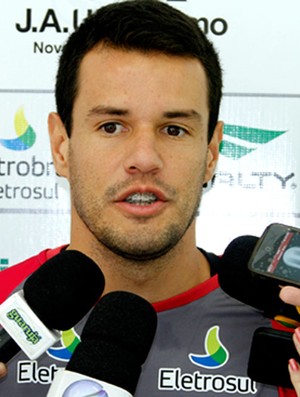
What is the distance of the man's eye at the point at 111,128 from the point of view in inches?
45.7

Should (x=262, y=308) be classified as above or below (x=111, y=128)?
below

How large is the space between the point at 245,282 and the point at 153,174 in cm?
21

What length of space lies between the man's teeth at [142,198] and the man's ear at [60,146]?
200 millimetres

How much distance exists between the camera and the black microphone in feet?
3.51

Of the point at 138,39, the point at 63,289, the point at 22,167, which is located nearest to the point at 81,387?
the point at 63,289

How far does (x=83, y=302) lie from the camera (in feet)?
3.07

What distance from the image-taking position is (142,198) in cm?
112

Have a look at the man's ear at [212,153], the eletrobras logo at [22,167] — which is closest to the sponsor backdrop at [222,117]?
the eletrobras logo at [22,167]

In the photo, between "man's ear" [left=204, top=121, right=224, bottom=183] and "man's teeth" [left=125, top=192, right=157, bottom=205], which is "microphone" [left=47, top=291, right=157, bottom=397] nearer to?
"man's teeth" [left=125, top=192, right=157, bottom=205]

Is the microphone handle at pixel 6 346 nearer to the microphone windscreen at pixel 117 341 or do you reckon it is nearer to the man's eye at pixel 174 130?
the microphone windscreen at pixel 117 341

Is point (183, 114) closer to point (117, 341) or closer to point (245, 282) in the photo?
point (245, 282)

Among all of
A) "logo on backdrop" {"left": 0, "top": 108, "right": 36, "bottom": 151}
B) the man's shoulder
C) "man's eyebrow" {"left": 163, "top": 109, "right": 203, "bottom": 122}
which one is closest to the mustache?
"man's eyebrow" {"left": 163, "top": 109, "right": 203, "bottom": 122}

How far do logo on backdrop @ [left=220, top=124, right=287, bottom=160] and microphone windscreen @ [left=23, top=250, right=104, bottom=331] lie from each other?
662mm

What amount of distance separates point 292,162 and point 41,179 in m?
0.53
